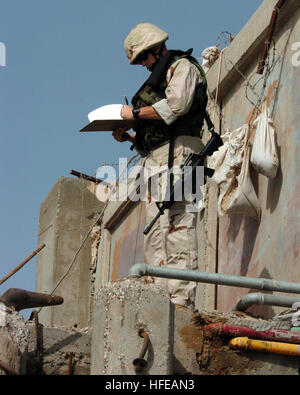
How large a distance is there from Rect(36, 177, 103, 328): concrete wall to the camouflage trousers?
4.31 meters

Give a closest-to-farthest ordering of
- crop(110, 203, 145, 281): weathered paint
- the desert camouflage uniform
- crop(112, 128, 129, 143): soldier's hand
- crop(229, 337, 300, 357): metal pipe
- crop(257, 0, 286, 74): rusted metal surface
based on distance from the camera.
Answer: crop(229, 337, 300, 357): metal pipe
the desert camouflage uniform
crop(257, 0, 286, 74): rusted metal surface
crop(112, 128, 129, 143): soldier's hand
crop(110, 203, 145, 281): weathered paint

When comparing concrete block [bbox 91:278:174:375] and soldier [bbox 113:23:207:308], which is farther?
soldier [bbox 113:23:207:308]

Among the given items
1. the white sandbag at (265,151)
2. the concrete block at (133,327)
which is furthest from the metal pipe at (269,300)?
the white sandbag at (265,151)

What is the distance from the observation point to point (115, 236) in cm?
1039

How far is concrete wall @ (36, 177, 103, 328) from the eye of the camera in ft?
34.3

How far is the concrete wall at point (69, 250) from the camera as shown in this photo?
1045 cm

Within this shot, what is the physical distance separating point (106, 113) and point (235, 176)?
40.6 inches

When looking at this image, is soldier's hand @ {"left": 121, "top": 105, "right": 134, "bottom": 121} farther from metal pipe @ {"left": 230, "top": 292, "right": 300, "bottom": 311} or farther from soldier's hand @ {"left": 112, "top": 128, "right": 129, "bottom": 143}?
metal pipe @ {"left": 230, "top": 292, "right": 300, "bottom": 311}

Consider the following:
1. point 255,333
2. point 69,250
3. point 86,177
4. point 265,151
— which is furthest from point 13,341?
point 86,177

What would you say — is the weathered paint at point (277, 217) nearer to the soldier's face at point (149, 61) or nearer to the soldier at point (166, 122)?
the soldier at point (166, 122)

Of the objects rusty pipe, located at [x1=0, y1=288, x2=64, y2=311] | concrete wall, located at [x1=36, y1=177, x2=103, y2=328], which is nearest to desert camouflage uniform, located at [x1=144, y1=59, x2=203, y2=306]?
rusty pipe, located at [x1=0, y1=288, x2=64, y2=311]

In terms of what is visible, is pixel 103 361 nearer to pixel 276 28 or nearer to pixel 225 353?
pixel 225 353

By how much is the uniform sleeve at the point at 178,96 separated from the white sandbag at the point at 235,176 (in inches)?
17.8
